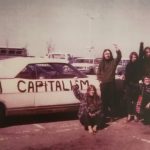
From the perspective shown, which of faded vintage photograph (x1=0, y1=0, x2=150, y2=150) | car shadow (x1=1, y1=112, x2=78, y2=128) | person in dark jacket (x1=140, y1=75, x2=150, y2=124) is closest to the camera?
faded vintage photograph (x1=0, y1=0, x2=150, y2=150)

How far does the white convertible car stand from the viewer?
5.23 m

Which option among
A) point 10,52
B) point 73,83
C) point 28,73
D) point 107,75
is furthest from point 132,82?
point 10,52

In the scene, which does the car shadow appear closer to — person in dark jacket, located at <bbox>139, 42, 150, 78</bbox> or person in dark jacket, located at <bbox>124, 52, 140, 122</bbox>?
person in dark jacket, located at <bbox>124, 52, 140, 122</bbox>

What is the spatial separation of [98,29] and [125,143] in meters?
2.93

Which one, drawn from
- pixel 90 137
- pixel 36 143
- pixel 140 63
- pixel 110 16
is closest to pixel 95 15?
pixel 110 16

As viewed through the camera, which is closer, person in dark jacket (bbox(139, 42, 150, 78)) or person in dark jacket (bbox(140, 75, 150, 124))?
person in dark jacket (bbox(140, 75, 150, 124))

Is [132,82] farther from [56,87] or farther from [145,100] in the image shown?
[56,87]

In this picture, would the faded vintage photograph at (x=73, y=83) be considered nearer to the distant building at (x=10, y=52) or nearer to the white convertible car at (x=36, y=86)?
the white convertible car at (x=36, y=86)

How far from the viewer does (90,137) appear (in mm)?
4859

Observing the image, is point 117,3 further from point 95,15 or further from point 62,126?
point 62,126

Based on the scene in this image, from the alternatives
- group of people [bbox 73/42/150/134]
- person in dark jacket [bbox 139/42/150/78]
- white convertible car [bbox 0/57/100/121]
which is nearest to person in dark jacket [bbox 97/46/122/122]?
group of people [bbox 73/42/150/134]

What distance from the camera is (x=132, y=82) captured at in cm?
616

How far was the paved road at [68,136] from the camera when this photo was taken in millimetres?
4375

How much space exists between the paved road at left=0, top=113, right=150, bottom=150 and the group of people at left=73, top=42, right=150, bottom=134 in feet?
0.67
